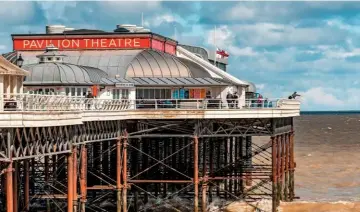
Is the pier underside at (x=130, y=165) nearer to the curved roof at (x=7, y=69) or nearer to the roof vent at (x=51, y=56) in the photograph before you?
the curved roof at (x=7, y=69)

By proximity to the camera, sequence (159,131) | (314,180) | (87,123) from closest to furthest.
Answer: (87,123) → (159,131) → (314,180)

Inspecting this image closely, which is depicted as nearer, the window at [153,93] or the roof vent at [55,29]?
the window at [153,93]

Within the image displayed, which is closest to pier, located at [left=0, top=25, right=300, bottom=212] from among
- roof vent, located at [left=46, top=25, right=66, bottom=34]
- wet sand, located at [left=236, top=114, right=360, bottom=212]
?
wet sand, located at [left=236, top=114, right=360, bottom=212]

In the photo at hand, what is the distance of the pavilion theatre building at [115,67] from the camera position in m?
56.1

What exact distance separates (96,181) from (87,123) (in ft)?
50.6

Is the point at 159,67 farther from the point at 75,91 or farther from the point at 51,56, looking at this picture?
the point at 75,91

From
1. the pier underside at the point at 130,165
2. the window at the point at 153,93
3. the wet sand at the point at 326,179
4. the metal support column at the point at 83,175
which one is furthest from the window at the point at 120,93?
the metal support column at the point at 83,175

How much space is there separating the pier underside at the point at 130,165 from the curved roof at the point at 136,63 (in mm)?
5069

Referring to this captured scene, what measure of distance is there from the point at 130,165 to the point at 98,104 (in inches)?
465

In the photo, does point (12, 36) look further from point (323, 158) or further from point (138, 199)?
point (323, 158)

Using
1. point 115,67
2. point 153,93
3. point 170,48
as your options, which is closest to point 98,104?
point 153,93

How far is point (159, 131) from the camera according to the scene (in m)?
57.6

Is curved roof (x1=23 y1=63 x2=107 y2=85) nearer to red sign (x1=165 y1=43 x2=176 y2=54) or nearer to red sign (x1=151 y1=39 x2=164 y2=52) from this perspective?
red sign (x1=151 y1=39 x2=164 y2=52)

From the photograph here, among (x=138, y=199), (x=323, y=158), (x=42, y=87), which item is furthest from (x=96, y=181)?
(x=323, y=158)
